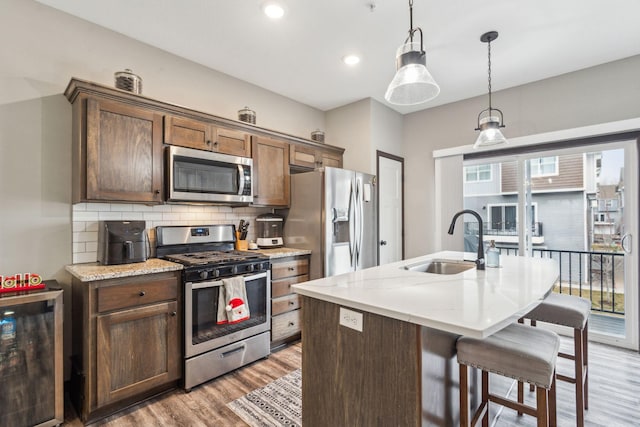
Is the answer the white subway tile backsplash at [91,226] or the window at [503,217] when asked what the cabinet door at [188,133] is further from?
the window at [503,217]

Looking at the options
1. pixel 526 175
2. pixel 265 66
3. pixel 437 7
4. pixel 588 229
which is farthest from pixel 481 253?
pixel 265 66

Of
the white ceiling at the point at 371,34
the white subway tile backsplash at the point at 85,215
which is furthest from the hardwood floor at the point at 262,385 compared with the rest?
the white ceiling at the point at 371,34

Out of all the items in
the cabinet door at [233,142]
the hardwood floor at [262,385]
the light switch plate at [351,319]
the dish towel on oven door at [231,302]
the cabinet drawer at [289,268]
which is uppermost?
the cabinet door at [233,142]

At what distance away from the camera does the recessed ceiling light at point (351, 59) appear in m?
Result: 2.96

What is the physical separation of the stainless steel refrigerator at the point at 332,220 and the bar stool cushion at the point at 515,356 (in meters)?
1.90

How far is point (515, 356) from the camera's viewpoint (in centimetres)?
129

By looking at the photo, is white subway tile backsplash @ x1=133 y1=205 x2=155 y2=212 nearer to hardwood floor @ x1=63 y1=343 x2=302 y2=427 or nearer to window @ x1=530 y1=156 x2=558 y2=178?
hardwood floor @ x1=63 y1=343 x2=302 y2=427

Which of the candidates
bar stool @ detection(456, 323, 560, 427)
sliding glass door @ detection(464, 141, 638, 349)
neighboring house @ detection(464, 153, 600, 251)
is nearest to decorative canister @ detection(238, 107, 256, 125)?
bar stool @ detection(456, 323, 560, 427)

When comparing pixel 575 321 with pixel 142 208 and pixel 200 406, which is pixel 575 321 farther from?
pixel 142 208

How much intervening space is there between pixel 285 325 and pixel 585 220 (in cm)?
356

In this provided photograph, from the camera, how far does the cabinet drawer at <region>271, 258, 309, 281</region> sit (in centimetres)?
298

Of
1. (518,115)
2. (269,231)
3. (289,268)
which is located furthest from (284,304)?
(518,115)

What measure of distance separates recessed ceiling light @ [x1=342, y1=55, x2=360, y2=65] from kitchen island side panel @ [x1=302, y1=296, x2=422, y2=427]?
8.04 feet

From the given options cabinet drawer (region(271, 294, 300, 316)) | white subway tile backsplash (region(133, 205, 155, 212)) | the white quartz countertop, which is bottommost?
cabinet drawer (region(271, 294, 300, 316))
